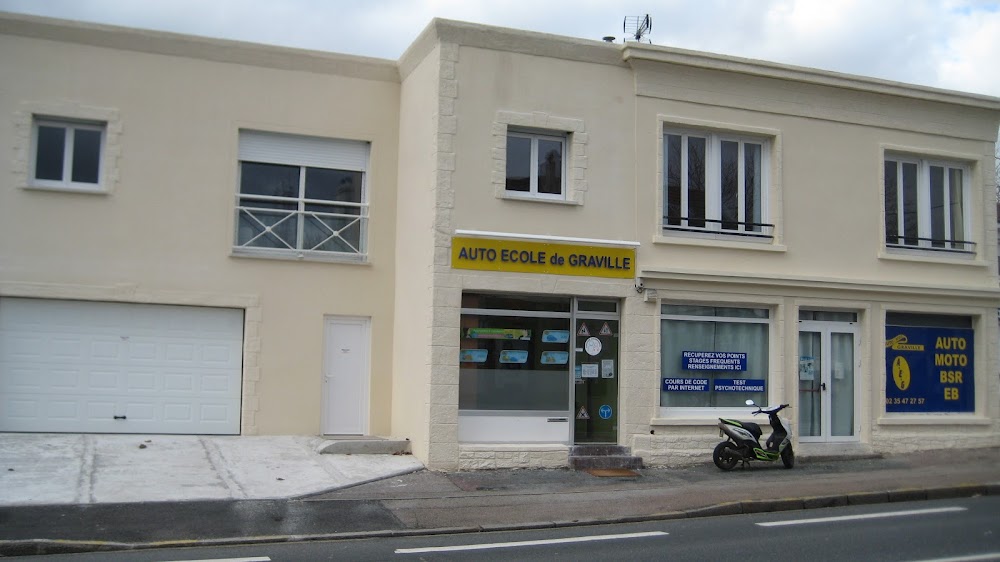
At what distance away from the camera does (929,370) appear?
16.8 m

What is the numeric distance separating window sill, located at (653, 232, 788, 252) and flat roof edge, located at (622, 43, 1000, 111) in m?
2.68

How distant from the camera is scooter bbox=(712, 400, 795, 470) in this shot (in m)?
14.1

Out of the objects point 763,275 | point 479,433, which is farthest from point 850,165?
point 479,433

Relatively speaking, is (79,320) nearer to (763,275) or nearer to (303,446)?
(303,446)

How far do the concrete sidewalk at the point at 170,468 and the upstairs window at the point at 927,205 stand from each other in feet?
31.5

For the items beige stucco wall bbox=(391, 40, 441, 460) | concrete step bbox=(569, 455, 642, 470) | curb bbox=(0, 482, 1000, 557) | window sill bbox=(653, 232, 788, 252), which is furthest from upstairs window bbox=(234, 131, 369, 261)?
curb bbox=(0, 482, 1000, 557)

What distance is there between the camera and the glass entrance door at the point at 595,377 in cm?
1442

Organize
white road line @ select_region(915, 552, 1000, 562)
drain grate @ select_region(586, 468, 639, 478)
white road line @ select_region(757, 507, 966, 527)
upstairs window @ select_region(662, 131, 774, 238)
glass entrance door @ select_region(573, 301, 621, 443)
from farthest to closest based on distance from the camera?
1. upstairs window @ select_region(662, 131, 774, 238)
2. glass entrance door @ select_region(573, 301, 621, 443)
3. drain grate @ select_region(586, 468, 639, 478)
4. white road line @ select_region(757, 507, 966, 527)
5. white road line @ select_region(915, 552, 1000, 562)

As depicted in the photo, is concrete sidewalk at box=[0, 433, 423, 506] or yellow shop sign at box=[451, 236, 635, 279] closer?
concrete sidewalk at box=[0, 433, 423, 506]

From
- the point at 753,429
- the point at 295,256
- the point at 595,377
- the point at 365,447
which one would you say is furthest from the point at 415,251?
the point at 753,429

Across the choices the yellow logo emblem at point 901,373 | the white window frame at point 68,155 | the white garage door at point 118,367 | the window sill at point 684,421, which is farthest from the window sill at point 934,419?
the white window frame at point 68,155

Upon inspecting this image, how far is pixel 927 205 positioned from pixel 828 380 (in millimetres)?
3917

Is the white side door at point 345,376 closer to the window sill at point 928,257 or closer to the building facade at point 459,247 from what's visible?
the building facade at point 459,247

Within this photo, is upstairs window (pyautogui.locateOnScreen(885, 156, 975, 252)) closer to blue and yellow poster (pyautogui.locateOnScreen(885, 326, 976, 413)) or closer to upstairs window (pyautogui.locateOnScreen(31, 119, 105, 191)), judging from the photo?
blue and yellow poster (pyautogui.locateOnScreen(885, 326, 976, 413))
